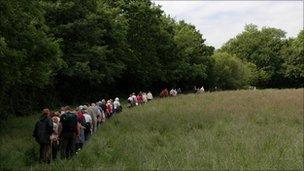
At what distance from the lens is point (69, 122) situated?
1928 centimetres

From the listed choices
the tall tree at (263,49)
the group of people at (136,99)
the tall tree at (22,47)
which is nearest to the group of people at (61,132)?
the tall tree at (22,47)

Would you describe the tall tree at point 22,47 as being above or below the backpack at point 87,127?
above

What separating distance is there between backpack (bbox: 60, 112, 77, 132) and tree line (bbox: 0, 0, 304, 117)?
4.58m

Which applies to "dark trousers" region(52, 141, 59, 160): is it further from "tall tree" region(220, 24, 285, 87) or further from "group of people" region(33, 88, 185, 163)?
"tall tree" region(220, 24, 285, 87)

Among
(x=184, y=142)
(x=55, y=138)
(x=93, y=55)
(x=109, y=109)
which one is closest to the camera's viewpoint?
A: (x=55, y=138)

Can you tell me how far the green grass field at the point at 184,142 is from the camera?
56.2ft

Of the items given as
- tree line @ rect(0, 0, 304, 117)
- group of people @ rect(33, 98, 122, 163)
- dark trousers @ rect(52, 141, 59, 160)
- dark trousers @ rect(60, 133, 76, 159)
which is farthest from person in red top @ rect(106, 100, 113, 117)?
dark trousers @ rect(52, 141, 59, 160)

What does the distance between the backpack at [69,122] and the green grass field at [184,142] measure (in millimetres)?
992

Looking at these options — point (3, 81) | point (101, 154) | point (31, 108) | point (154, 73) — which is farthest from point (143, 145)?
point (154, 73)

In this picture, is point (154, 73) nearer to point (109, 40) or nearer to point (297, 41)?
point (109, 40)

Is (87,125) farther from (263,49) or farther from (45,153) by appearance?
(263,49)

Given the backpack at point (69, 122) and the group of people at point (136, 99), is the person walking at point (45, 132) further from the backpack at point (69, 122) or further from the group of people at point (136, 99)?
the group of people at point (136, 99)

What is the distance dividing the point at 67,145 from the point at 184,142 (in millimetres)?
4786

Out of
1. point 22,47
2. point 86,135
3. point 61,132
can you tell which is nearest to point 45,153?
point 61,132
